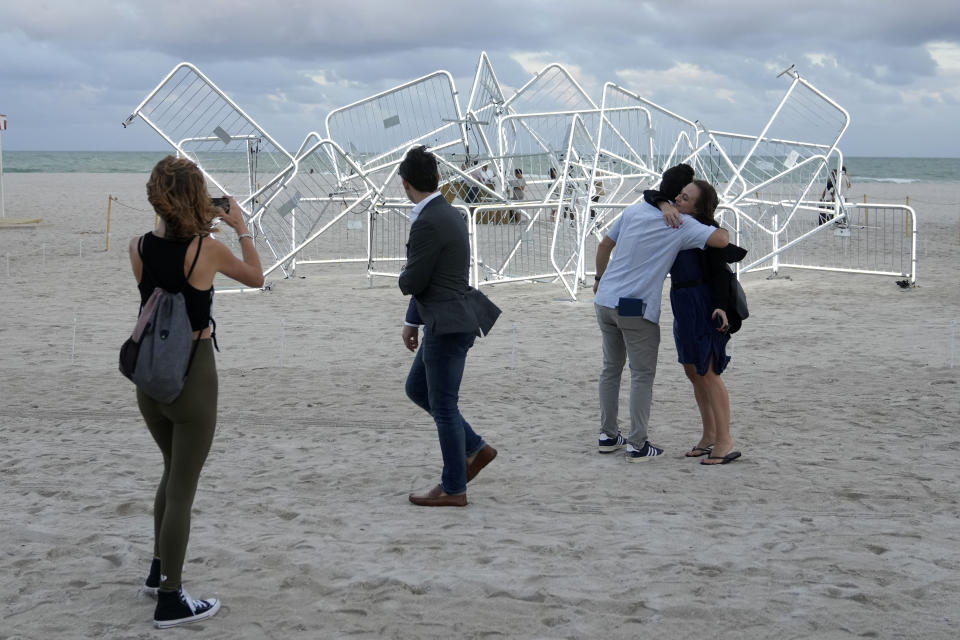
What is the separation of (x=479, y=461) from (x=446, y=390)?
0.54 metres

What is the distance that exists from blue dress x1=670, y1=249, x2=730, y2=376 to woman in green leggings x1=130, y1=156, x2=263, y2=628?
2382mm

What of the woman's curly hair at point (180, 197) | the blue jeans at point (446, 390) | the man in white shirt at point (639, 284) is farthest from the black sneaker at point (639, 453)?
the woman's curly hair at point (180, 197)

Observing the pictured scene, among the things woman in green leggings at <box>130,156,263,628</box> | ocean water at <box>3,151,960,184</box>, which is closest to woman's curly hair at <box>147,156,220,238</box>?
woman in green leggings at <box>130,156,263,628</box>

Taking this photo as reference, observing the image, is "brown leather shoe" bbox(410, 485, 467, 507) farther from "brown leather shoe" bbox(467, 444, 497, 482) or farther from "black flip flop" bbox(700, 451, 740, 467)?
"black flip flop" bbox(700, 451, 740, 467)

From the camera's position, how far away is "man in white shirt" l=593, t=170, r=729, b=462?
4855 mm

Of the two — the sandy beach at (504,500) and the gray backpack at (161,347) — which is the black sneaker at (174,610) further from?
the gray backpack at (161,347)

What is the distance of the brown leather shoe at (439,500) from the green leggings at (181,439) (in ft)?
4.47

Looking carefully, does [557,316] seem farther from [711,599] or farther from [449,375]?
[711,599]

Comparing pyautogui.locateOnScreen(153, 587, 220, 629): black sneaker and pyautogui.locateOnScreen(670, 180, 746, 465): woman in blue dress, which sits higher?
pyautogui.locateOnScreen(670, 180, 746, 465): woman in blue dress

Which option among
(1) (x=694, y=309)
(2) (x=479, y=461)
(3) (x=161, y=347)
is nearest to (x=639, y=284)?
(1) (x=694, y=309)

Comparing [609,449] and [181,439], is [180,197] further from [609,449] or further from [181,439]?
[609,449]

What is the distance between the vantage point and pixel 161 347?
3.01 meters

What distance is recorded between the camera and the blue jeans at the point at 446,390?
414cm

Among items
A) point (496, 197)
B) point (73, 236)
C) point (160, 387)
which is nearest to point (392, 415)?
point (160, 387)
